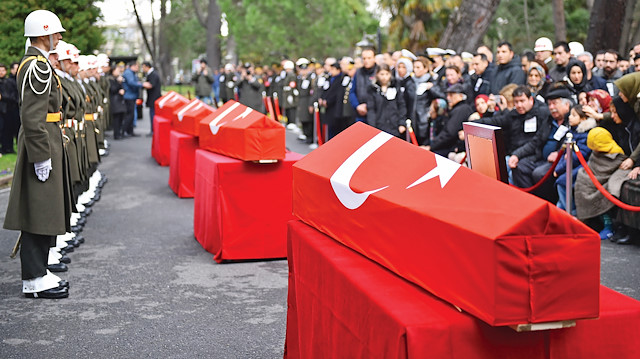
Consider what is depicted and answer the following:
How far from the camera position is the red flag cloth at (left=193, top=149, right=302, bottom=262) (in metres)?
7.67

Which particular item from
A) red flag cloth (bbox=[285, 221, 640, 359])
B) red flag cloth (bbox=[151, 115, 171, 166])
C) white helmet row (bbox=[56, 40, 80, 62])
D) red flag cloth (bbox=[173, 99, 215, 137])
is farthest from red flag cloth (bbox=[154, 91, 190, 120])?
red flag cloth (bbox=[285, 221, 640, 359])

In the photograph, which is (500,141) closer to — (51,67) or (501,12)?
(51,67)

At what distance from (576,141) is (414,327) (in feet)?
22.7

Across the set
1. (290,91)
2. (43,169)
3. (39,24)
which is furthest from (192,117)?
(290,91)

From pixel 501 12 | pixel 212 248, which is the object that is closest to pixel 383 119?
pixel 212 248

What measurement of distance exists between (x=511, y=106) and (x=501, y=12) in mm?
26602

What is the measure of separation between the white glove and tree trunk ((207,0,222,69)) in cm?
4409

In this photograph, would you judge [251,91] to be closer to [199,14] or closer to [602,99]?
[602,99]

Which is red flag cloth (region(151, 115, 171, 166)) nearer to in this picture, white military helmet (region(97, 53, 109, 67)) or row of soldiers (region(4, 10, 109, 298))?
white military helmet (region(97, 53, 109, 67))

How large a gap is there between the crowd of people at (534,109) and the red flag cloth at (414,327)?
5.53m

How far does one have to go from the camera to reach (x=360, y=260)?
11.8 ft

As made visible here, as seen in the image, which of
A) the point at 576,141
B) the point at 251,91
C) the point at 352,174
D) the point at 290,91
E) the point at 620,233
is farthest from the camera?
the point at 251,91

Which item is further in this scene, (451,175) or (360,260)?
(360,260)

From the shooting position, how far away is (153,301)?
6.29m
